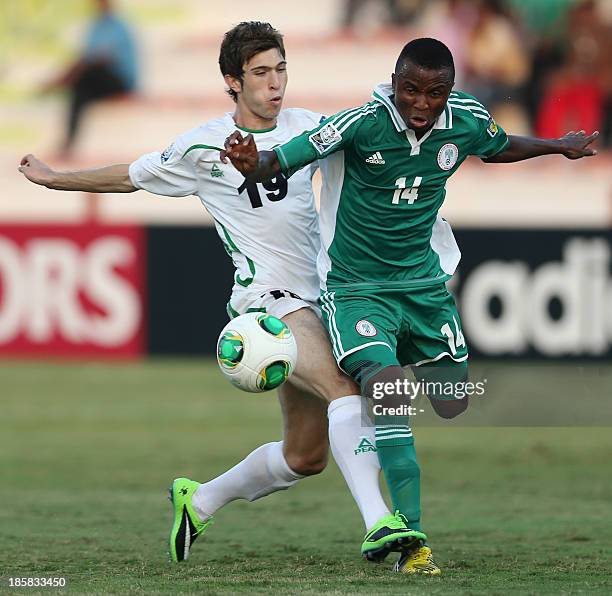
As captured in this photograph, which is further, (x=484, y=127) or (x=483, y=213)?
(x=483, y=213)

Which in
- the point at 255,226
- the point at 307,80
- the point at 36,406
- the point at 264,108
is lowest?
the point at 36,406

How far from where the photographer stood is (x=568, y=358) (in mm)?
14531

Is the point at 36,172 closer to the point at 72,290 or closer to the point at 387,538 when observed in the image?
the point at 387,538

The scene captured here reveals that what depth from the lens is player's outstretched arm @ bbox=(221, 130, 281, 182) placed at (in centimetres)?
531

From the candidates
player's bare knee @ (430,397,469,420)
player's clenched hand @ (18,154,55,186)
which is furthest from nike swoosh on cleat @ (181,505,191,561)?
player's clenched hand @ (18,154,55,186)

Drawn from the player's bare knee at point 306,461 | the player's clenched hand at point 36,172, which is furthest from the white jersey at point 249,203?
the player's bare knee at point 306,461

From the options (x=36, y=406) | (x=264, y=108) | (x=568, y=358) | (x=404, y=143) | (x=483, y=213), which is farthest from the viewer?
(x=483, y=213)

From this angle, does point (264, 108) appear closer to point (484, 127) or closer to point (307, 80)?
point (484, 127)

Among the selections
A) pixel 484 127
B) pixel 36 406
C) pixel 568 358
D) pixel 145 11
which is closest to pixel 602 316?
pixel 568 358

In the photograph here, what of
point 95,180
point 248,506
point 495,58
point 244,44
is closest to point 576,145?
point 244,44

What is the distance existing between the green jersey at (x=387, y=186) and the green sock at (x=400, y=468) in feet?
2.20

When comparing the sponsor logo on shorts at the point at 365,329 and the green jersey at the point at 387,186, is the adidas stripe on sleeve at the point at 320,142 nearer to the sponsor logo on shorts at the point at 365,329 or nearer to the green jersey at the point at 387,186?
the green jersey at the point at 387,186

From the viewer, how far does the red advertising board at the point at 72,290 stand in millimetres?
15336

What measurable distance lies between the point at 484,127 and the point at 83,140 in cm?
1636
